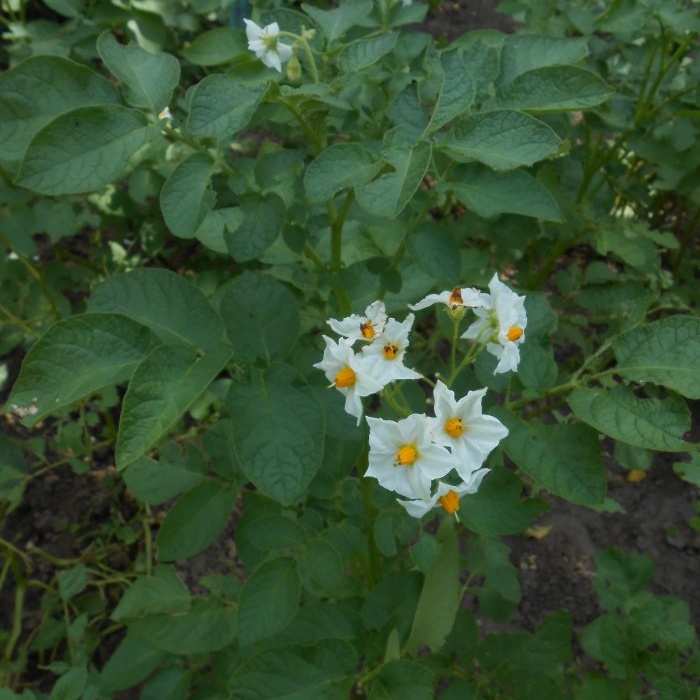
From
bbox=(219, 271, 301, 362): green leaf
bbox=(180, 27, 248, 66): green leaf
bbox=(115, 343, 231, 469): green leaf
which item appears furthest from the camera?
bbox=(180, 27, 248, 66): green leaf

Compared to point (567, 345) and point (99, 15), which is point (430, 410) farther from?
point (99, 15)

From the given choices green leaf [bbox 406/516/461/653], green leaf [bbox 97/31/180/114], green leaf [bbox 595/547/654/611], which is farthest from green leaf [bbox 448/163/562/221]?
green leaf [bbox 595/547/654/611]

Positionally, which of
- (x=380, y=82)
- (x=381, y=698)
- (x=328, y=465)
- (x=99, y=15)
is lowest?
(x=381, y=698)

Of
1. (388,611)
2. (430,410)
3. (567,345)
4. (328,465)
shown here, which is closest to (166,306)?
(328,465)

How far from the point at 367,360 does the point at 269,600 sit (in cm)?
42

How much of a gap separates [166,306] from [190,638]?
0.61 meters

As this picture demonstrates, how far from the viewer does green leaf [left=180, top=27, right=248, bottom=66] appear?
1.18m

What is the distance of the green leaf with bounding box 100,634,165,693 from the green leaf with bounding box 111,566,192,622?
0.09 m

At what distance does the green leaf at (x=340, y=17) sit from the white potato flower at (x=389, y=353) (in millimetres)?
454

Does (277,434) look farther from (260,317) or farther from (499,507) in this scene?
(499,507)

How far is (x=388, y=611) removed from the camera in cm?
119

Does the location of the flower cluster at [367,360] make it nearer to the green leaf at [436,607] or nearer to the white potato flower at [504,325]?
the white potato flower at [504,325]

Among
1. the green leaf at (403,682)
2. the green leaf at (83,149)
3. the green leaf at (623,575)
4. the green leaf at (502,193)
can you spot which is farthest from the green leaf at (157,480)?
the green leaf at (623,575)

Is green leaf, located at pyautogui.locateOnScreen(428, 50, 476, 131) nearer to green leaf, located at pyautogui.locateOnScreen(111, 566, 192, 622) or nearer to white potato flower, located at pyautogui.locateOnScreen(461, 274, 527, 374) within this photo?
white potato flower, located at pyautogui.locateOnScreen(461, 274, 527, 374)
